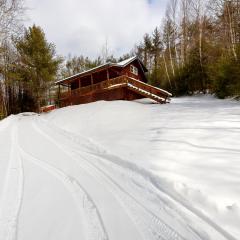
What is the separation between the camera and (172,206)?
13.0 feet

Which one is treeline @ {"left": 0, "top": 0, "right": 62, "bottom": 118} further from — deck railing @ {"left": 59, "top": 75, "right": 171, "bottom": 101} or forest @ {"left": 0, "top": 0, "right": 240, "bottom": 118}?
deck railing @ {"left": 59, "top": 75, "right": 171, "bottom": 101}

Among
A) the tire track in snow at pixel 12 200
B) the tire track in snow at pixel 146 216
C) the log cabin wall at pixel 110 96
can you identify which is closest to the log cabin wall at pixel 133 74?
the log cabin wall at pixel 110 96

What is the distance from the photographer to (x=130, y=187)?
488 centimetres

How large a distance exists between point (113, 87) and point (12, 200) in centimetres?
1766

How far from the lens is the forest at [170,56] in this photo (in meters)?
22.7

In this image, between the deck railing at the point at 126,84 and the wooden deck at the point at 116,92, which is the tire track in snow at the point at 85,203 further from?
the deck railing at the point at 126,84

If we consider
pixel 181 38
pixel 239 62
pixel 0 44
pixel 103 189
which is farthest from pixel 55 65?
pixel 103 189

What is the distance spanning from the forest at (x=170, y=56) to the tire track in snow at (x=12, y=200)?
54.8ft

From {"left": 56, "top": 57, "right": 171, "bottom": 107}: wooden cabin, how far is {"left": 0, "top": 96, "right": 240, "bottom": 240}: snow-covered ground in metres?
12.2

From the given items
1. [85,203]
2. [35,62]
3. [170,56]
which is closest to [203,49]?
[170,56]

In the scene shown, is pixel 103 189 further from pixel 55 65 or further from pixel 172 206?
pixel 55 65

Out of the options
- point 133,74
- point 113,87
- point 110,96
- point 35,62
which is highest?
point 35,62

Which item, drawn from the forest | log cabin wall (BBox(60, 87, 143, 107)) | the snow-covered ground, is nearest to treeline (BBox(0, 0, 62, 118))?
the forest

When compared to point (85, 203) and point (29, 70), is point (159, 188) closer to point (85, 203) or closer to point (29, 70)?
point (85, 203)
